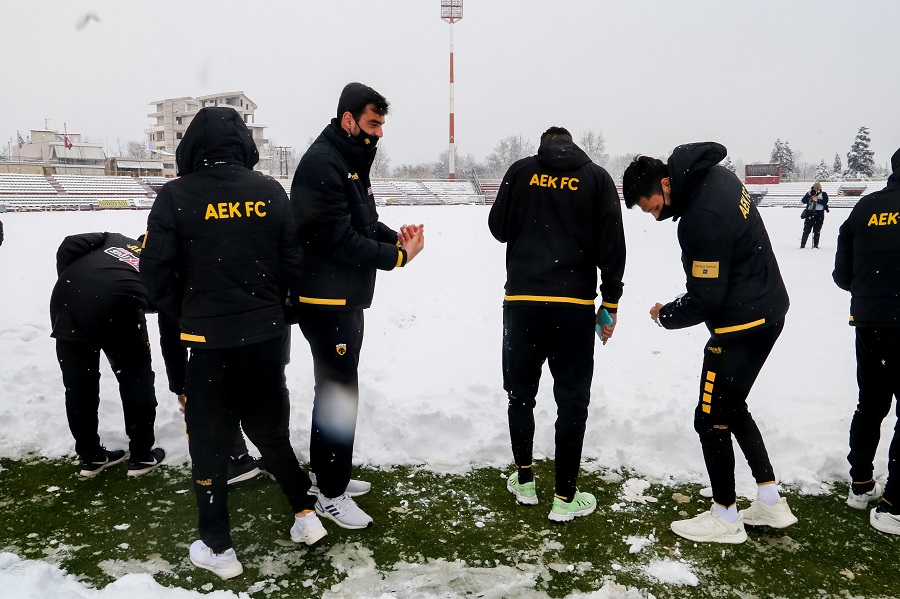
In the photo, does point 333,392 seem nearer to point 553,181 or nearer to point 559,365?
point 559,365

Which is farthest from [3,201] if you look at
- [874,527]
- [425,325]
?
[874,527]

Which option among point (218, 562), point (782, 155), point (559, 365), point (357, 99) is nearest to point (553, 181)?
point (559, 365)

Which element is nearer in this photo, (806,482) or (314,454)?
(314,454)

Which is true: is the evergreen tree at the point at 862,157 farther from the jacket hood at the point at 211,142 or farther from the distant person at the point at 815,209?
the jacket hood at the point at 211,142

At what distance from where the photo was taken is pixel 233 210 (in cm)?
261

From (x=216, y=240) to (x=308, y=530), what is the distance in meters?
1.44

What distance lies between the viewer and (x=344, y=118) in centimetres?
298

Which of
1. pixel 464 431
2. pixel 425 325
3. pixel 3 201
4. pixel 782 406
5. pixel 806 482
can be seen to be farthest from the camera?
pixel 3 201

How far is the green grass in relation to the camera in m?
2.66

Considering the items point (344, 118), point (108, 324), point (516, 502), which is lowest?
point (516, 502)

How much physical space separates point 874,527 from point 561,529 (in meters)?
1.57

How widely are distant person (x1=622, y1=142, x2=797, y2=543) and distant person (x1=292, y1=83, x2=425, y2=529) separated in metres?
1.26

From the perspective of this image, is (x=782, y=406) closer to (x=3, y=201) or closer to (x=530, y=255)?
(x=530, y=255)

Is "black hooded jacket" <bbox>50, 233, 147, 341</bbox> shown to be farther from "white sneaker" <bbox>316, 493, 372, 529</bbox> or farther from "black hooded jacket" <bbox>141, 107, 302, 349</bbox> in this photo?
"white sneaker" <bbox>316, 493, 372, 529</bbox>
